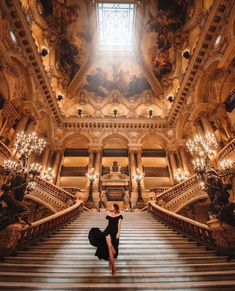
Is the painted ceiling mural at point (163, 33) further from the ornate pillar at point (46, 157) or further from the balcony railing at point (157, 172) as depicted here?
the ornate pillar at point (46, 157)

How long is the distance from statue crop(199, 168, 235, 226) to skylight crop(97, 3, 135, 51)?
1702 centimetres

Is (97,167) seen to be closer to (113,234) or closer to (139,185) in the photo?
(139,185)

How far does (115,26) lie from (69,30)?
4532 millimetres

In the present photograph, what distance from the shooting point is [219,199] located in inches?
187

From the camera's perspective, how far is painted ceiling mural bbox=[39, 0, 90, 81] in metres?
14.2

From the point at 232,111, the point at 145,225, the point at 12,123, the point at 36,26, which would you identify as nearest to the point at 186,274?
the point at 145,225

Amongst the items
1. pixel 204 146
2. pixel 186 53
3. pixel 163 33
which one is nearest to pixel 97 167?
pixel 204 146

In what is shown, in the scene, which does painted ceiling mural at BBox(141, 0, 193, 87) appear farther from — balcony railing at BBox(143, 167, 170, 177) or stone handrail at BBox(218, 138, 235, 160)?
stone handrail at BBox(218, 138, 235, 160)

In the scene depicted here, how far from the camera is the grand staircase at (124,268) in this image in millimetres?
2762

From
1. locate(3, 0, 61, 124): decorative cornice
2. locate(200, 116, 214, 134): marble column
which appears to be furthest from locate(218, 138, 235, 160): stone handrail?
locate(3, 0, 61, 124): decorative cornice

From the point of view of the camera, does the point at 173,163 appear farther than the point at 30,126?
Yes

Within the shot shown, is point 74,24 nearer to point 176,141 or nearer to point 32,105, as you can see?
point 32,105

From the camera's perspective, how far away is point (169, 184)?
1625 centimetres

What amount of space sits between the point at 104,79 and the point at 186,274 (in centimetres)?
1892
